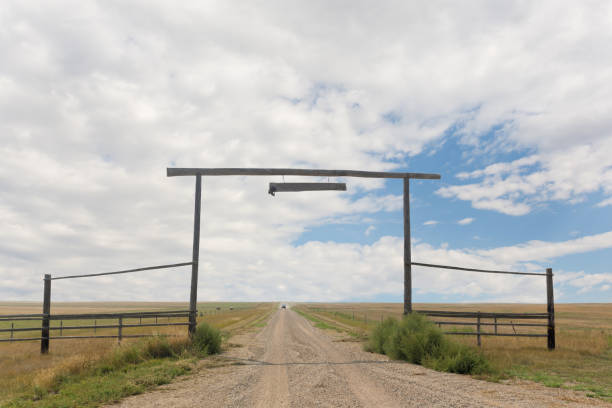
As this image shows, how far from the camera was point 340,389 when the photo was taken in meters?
9.20

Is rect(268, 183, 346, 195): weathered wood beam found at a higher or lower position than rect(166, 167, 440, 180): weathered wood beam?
lower

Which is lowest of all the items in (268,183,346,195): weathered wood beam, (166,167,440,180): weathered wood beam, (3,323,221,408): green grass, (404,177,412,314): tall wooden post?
(3,323,221,408): green grass

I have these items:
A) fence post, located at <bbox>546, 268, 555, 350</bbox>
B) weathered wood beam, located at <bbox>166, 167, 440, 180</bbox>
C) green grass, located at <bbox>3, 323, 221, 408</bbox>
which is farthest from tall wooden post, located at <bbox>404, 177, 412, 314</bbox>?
green grass, located at <bbox>3, 323, 221, 408</bbox>

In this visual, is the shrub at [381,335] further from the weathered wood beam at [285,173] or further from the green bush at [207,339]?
the green bush at [207,339]

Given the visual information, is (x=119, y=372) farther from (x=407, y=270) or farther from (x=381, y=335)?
(x=407, y=270)

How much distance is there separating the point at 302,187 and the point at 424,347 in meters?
7.10

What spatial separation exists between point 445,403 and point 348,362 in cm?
597

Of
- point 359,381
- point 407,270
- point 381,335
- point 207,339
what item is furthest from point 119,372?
point 407,270

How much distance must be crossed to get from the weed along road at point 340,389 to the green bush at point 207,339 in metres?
2.10

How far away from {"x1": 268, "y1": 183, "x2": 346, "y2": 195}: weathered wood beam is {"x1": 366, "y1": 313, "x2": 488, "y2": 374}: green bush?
18.2 feet

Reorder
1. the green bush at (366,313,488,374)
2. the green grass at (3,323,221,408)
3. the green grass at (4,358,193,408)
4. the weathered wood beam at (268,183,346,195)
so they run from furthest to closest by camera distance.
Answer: the weathered wood beam at (268,183,346,195) < the green bush at (366,313,488,374) < the green grass at (3,323,221,408) < the green grass at (4,358,193,408)

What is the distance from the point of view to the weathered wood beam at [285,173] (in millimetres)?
16234

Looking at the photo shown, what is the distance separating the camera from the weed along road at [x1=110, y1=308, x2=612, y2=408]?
8.05 metres

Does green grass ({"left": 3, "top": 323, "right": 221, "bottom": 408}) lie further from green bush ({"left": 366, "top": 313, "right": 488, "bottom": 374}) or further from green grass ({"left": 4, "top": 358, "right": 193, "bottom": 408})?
green bush ({"left": 366, "top": 313, "right": 488, "bottom": 374})
